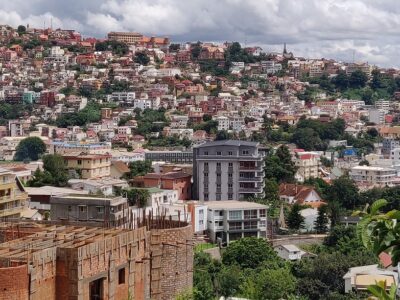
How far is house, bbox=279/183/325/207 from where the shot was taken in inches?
1382

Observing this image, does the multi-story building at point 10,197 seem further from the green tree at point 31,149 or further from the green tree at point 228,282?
the green tree at point 31,149

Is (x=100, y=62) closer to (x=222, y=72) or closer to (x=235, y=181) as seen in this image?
(x=222, y=72)

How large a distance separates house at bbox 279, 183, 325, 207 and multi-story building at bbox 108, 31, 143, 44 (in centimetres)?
5400

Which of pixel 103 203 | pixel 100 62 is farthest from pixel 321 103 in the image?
pixel 103 203

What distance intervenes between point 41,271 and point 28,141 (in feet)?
133

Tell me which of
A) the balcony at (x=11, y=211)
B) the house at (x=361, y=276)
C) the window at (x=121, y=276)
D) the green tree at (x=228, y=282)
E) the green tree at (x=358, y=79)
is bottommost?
the green tree at (x=228, y=282)

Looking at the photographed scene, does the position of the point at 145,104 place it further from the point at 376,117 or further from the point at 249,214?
the point at 249,214

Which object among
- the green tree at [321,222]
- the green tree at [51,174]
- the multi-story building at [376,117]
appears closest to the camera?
the green tree at [321,222]

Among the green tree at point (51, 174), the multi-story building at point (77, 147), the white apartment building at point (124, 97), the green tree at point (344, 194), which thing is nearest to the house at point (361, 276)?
the green tree at point (51, 174)

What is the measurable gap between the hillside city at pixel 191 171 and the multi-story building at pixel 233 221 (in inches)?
1.7

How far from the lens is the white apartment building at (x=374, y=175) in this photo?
45.8m

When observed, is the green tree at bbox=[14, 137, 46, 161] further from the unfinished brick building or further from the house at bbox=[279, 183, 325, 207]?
the unfinished brick building

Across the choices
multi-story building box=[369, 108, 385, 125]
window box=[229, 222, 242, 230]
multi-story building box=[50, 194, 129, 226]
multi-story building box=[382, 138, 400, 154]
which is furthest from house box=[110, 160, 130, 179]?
multi-story building box=[369, 108, 385, 125]

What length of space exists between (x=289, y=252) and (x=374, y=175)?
21.7 meters
